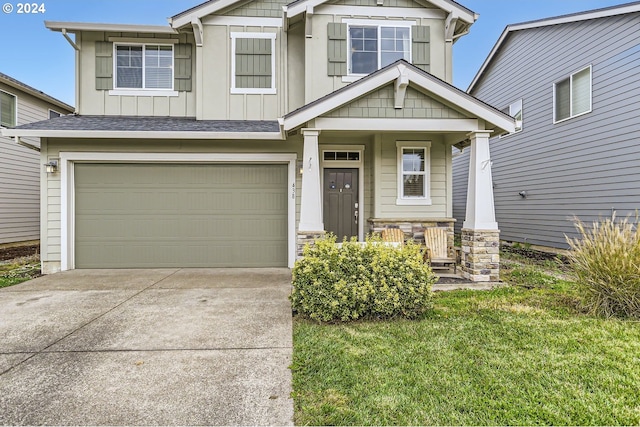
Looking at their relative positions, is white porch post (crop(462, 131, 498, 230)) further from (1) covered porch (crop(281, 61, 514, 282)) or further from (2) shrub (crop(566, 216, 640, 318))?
(2) shrub (crop(566, 216, 640, 318))

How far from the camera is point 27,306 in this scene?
4957 mm

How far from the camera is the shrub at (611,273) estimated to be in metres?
4.31

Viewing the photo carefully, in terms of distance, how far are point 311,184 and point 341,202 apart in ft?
7.18

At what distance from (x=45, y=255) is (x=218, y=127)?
468 cm

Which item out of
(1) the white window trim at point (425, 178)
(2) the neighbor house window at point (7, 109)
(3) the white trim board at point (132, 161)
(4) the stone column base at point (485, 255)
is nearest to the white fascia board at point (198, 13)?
(3) the white trim board at point (132, 161)

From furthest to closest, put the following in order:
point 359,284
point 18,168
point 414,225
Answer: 1. point 18,168
2. point 414,225
3. point 359,284

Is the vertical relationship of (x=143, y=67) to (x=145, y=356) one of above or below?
above

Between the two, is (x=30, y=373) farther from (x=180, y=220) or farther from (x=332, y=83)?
(x=332, y=83)

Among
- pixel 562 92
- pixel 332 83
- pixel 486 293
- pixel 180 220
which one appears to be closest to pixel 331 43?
pixel 332 83

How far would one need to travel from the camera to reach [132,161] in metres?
7.71

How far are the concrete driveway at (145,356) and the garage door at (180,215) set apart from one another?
1.86 metres

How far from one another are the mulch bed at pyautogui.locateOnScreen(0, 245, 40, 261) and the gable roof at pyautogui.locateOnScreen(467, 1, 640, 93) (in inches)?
649

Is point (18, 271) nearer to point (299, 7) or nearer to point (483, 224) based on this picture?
point (299, 7)

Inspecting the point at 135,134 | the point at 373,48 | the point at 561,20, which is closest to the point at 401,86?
the point at 373,48
